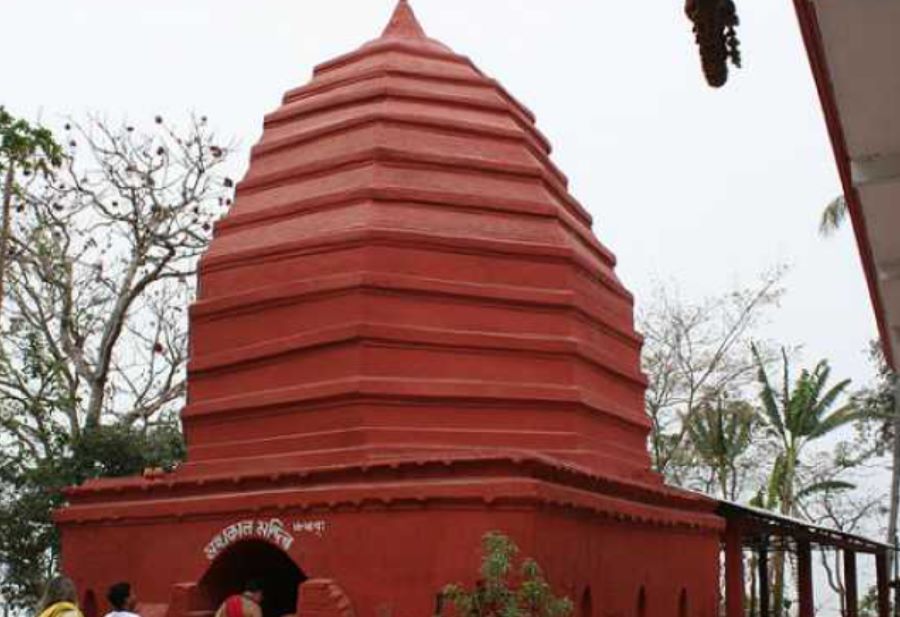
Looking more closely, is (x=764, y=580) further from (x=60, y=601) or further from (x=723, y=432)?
(x=60, y=601)

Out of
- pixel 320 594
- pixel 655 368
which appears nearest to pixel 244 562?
pixel 320 594

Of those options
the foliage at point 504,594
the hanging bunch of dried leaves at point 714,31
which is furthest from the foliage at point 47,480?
the hanging bunch of dried leaves at point 714,31

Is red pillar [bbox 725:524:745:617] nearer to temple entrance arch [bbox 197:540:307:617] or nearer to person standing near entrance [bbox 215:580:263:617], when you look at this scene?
temple entrance arch [bbox 197:540:307:617]

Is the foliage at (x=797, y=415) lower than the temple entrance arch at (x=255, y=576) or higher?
higher

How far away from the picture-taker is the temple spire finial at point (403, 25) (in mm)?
14453

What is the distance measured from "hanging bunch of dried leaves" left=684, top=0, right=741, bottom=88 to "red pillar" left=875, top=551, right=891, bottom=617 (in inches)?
725

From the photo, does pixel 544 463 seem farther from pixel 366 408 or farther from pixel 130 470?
pixel 130 470

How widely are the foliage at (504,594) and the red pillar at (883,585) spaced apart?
1186cm

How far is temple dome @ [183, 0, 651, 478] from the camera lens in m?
11.5

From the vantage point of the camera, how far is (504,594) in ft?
29.7

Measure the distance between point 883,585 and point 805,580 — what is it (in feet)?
8.18

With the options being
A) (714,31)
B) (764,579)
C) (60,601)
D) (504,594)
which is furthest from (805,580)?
(714,31)

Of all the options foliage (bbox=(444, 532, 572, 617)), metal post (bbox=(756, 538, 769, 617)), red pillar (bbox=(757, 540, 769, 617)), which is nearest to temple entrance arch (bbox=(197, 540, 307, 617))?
foliage (bbox=(444, 532, 572, 617))

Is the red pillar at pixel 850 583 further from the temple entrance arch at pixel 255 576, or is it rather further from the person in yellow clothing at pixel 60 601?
the person in yellow clothing at pixel 60 601
